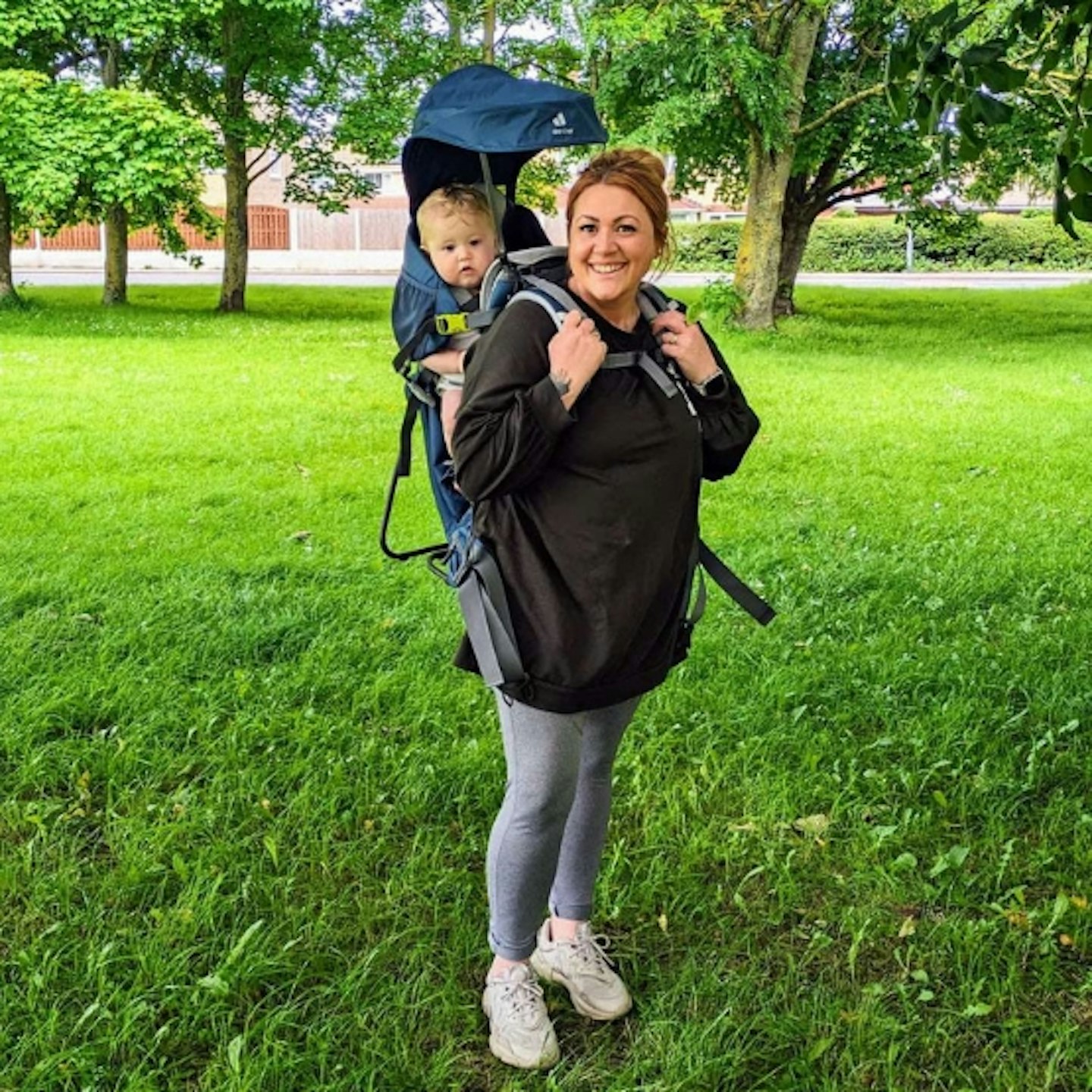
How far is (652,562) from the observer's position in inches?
88.8

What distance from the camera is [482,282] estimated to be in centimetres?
238

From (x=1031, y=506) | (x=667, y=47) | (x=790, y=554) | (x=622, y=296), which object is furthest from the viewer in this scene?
(x=667, y=47)

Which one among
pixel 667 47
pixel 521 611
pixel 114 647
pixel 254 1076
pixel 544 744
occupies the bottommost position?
pixel 254 1076

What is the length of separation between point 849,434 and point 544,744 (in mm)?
7137

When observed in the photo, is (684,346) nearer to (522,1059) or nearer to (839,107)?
(522,1059)

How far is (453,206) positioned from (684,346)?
550 millimetres

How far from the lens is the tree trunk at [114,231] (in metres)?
19.4

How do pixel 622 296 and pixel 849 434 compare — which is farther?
pixel 849 434

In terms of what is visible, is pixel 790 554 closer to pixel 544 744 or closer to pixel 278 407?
pixel 544 744

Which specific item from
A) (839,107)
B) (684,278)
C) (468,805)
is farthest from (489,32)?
(468,805)

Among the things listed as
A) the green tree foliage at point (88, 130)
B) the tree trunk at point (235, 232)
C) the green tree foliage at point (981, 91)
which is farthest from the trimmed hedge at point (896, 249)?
the green tree foliage at point (981, 91)

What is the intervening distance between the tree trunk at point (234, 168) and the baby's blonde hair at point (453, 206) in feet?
60.2

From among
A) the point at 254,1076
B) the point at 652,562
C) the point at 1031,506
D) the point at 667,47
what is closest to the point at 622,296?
the point at 652,562

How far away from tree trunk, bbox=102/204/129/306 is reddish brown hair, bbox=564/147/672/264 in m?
19.3
